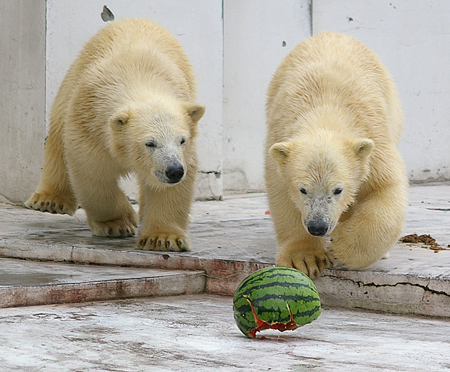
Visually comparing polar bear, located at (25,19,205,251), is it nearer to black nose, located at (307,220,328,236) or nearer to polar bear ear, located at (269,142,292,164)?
polar bear ear, located at (269,142,292,164)

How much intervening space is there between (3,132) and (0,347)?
457 cm

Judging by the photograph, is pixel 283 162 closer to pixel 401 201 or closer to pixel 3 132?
pixel 401 201

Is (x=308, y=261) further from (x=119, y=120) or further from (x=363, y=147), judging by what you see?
(x=119, y=120)

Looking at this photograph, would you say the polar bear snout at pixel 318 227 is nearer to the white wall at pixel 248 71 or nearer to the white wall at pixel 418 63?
the white wall at pixel 248 71

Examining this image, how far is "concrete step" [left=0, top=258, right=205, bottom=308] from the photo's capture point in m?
3.40

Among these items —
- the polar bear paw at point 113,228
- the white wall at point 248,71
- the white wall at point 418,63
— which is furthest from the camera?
the white wall at point 418,63

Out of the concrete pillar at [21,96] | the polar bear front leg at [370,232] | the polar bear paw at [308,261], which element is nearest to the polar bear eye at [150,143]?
the polar bear paw at [308,261]

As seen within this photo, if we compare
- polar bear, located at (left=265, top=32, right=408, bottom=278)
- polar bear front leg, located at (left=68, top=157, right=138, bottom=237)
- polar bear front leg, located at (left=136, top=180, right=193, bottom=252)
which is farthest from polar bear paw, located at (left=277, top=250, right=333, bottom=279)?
polar bear front leg, located at (left=68, top=157, right=138, bottom=237)

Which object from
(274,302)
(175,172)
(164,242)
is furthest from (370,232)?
(164,242)

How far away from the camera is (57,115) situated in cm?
545

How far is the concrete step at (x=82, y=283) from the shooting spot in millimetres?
3402

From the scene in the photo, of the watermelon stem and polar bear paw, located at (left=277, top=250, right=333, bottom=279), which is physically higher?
polar bear paw, located at (left=277, top=250, right=333, bottom=279)

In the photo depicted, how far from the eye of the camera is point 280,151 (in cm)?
356

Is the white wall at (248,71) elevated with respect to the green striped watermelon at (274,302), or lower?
Result: elevated
